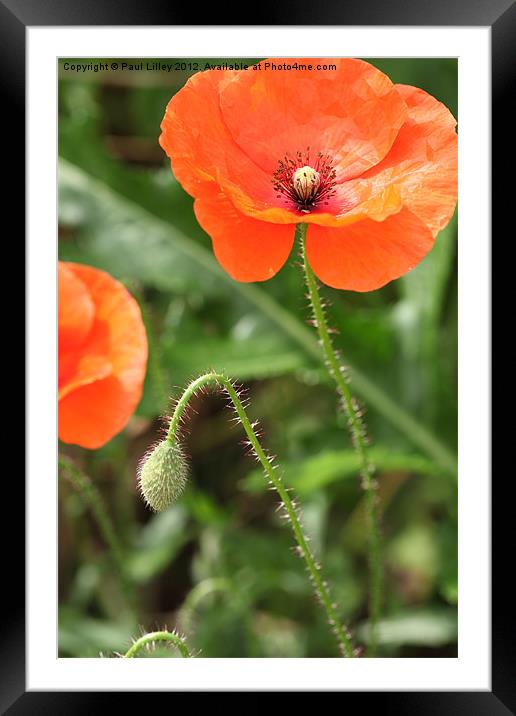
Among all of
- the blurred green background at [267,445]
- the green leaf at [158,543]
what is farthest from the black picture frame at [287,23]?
the green leaf at [158,543]

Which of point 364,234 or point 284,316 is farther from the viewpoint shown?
point 284,316

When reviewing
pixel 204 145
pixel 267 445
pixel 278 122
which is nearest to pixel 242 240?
pixel 204 145

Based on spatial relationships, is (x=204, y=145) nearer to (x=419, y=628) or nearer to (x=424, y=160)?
(x=424, y=160)

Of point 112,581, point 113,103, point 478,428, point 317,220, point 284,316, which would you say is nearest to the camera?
point 317,220

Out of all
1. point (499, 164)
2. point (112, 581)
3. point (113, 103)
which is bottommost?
point (112, 581)

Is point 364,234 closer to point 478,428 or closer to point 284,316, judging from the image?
point 478,428

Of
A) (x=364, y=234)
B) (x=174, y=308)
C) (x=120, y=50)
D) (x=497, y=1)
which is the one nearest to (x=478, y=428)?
(x=364, y=234)

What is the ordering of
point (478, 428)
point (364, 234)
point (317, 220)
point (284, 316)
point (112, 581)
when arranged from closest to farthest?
1. point (317, 220)
2. point (364, 234)
3. point (478, 428)
4. point (284, 316)
5. point (112, 581)

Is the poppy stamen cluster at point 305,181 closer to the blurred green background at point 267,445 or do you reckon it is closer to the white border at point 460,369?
the white border at point 460,369
